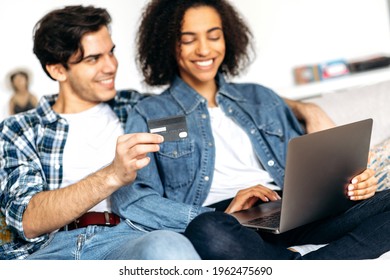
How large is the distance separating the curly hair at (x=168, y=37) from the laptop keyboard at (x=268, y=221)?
0.74m

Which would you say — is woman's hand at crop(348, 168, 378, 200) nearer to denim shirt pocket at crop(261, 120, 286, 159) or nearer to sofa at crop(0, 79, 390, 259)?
denim shirt pocket at crop(261, 120, 286, 159)

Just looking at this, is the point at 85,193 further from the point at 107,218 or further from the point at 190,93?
the point at 190,93

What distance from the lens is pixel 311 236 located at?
1.90 meters

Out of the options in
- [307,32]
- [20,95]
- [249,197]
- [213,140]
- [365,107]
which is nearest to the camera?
[249,197]

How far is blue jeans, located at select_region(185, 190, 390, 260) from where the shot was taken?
5.25 ft

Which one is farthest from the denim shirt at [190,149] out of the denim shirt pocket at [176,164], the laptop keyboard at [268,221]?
the laptop keyboard at [268,221]

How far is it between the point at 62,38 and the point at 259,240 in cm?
102

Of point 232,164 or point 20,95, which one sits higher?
point 20,95

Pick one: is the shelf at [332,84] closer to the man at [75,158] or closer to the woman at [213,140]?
the woman at [213,140]

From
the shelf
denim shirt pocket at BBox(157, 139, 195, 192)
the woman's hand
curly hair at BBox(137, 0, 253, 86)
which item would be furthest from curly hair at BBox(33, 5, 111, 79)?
the shelf

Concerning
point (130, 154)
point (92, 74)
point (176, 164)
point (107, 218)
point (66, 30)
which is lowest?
point (107, 218)

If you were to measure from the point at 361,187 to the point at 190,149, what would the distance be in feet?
1.89

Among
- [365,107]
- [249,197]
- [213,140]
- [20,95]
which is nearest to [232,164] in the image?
[213,140]

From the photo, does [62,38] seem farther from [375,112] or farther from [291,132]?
[375,112]
